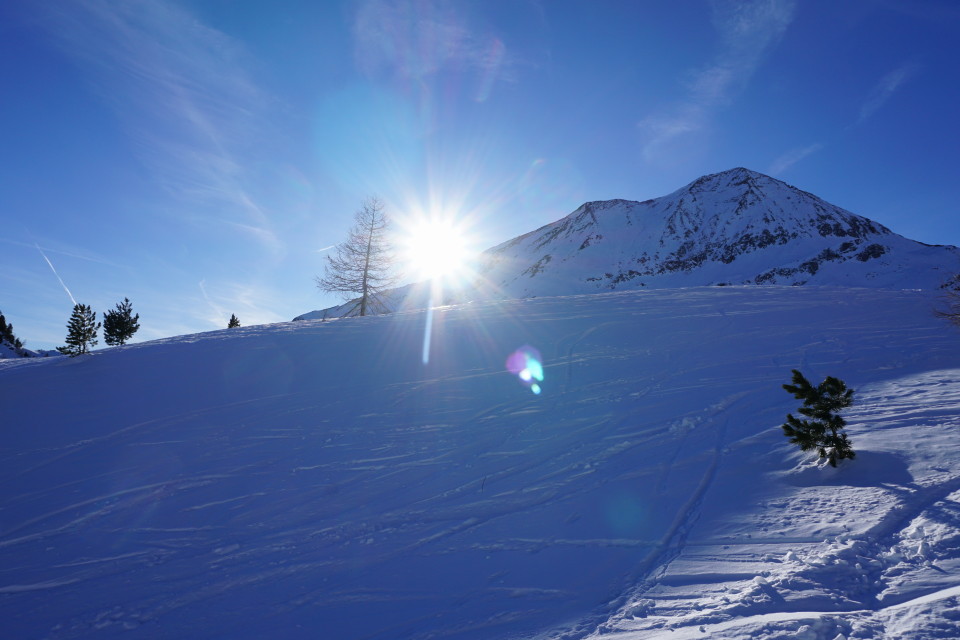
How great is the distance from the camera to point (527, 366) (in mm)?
13086

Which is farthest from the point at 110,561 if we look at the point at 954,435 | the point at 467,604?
the point at 954,435

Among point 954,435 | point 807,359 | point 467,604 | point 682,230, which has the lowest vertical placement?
point 467,604

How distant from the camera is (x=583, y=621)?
390 centimetres

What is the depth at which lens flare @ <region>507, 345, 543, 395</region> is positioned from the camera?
11.7 metres

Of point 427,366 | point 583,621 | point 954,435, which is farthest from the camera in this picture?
point 427,366

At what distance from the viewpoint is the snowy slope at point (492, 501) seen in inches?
157

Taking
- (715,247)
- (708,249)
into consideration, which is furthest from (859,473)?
(715,247)

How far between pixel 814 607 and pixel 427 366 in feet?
36.7

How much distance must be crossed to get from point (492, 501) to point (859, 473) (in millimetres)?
4719

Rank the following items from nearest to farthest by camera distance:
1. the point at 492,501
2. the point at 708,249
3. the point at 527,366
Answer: the point at 492,501 < the point at 527,366 < the point at 708,249

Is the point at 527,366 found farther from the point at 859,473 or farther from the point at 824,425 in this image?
the point at 859,473

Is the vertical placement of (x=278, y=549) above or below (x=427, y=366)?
below

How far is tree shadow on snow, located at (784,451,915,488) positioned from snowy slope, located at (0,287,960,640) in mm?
43

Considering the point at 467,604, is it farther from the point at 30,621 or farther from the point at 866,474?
the point at 866,474
